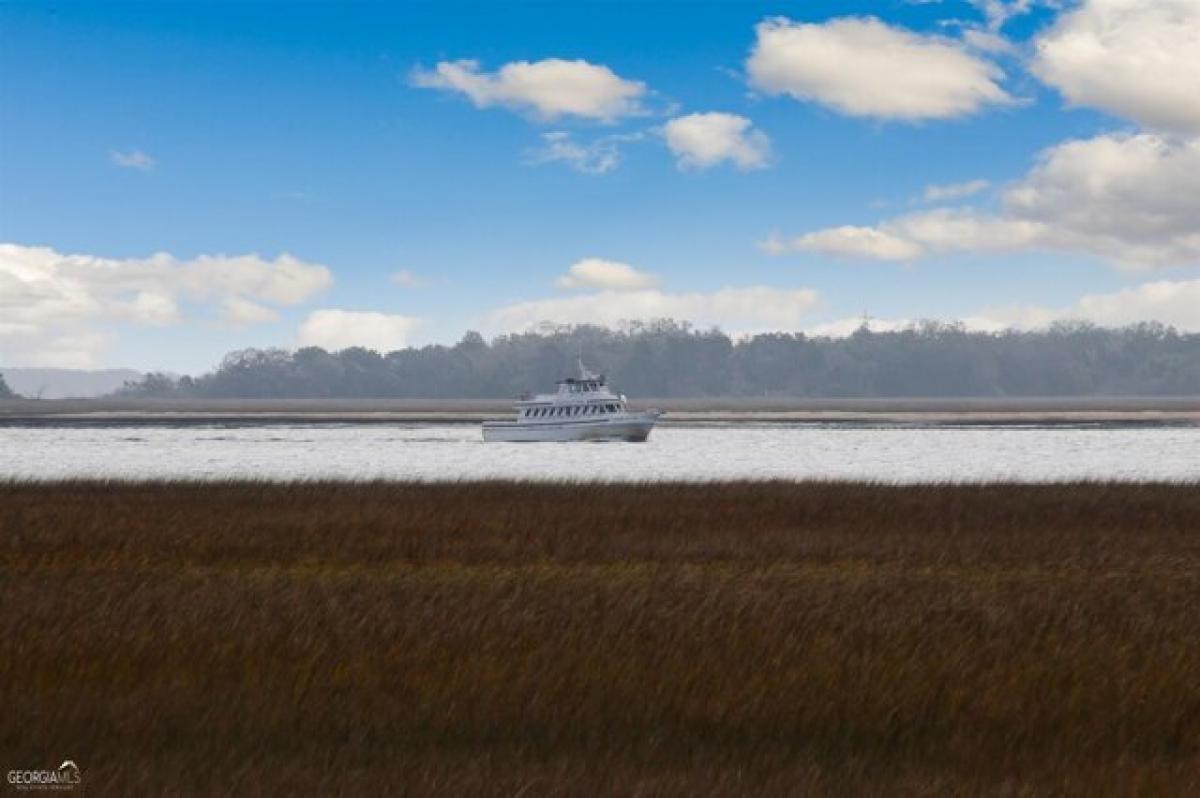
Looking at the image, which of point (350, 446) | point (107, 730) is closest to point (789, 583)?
point (107, 730)

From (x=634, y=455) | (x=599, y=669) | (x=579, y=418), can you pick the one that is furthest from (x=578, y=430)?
(x=599, y=669)

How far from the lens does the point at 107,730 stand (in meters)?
12.4

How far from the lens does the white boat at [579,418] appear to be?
99.1 meters

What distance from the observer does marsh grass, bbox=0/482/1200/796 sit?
38.1ft

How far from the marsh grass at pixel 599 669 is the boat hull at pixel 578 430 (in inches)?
2794

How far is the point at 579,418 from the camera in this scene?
100312mm

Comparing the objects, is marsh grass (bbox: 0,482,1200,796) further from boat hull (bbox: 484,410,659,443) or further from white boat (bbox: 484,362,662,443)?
white boat (bbox: 484,362,662,443)

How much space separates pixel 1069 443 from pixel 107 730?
89.7 metres

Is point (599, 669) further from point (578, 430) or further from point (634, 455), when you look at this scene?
point (578, 430)

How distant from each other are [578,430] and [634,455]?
72.2 ft

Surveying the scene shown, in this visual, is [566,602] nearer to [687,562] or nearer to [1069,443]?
[687,562]

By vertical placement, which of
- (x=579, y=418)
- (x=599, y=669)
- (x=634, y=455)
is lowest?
(x=634, y=455)

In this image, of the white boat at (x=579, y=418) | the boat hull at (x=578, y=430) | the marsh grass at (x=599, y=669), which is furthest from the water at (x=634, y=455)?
the marsh grass at (x=599, y=669)

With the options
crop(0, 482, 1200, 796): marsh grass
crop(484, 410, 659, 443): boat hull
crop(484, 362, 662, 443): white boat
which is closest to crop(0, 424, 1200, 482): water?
crop(484, 410, 659, 443): boat hull
